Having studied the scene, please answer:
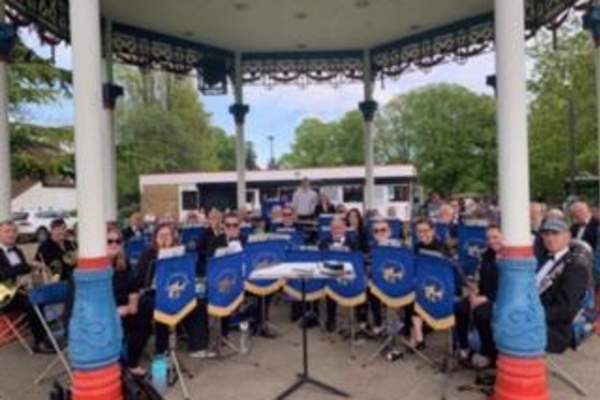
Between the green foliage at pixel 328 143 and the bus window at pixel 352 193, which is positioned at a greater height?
the green foliage at pixel 328 143

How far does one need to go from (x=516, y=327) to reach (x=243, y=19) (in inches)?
277

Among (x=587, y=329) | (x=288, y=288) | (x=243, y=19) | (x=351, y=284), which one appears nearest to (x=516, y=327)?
(x=587, y=329)

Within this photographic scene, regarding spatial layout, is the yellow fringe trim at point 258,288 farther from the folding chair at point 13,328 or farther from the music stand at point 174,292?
the folding chair at point 13,328

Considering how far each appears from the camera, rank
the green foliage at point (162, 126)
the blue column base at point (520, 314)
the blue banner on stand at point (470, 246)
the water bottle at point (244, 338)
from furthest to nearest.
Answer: the green foliage at point (162, 126)
the blue banner on stand at point (470, 246)
the water bottle at point (244, 338)
the blue column base at point (520, 314)

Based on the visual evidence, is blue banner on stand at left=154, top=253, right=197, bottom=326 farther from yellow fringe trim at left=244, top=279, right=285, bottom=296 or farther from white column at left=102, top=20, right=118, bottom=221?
white column at left=102, top=20, right=118, bottom=221

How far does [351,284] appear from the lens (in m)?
5.84

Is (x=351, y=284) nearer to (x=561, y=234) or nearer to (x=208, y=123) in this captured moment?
(x=561, y=234)

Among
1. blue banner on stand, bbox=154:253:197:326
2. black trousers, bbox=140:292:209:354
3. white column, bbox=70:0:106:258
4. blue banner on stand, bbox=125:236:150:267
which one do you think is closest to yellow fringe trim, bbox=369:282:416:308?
black trousers, bbox=140:292:209:354

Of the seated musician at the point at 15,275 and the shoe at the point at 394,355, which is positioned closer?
the shoe at the point at 394,355

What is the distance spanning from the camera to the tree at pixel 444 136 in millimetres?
41656

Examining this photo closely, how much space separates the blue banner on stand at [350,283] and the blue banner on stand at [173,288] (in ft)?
4.65

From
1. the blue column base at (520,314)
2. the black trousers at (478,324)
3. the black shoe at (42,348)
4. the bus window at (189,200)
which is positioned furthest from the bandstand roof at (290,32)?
the bus window at (189,200)

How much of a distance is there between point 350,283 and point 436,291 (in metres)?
1.16

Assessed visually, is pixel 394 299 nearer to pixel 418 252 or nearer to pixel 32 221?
pixel 418 252
